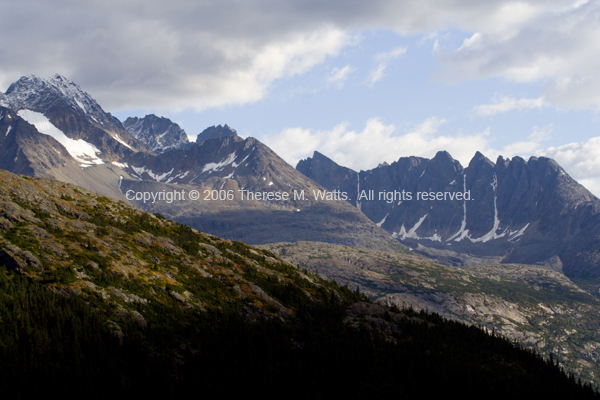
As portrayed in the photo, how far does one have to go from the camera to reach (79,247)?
113 meters

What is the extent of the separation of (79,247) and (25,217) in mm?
15655

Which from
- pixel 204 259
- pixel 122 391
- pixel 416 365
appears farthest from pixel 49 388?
pixel 416 365

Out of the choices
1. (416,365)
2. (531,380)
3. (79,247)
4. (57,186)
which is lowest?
(531,380)

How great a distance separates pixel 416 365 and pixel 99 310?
8730 centimetres

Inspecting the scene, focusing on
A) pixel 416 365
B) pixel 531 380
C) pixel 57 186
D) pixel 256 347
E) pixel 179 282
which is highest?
pixel 57 186

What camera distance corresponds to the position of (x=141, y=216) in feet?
557

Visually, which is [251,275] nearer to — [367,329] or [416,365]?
[367,329]

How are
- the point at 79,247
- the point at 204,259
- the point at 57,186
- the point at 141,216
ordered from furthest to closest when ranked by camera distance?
the point at 141,216
the point at 204,259
the point at 57,186
the point at 79,247

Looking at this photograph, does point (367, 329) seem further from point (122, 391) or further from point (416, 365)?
point (122, 391)

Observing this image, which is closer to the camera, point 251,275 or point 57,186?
point 57,186

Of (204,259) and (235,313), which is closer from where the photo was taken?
(235,313)

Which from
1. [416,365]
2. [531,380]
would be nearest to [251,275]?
[416,365]

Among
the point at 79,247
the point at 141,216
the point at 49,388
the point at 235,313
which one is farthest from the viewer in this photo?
the point at 141,216

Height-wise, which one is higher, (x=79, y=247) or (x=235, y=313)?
(x=79, y=247)
